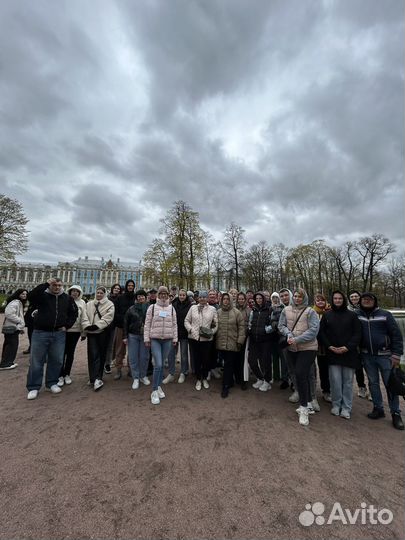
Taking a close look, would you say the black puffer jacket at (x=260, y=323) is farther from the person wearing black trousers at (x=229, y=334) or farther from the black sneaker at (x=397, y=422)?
the black sneaker at (x=397, y=422)

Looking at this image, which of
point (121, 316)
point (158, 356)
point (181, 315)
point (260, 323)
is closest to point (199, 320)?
point (181, 315)

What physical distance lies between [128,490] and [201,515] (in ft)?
2.51

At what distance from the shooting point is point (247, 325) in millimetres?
5176

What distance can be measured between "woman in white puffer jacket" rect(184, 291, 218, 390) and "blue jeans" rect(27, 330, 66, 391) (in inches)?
101

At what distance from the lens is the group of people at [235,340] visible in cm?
395

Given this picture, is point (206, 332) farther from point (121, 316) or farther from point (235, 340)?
point (121, 316)

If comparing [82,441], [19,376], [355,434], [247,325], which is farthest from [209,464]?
[19,376]

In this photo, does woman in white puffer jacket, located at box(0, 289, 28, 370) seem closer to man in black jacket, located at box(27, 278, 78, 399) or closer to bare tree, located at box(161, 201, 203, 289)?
man in black jacket, located at box(27, 278, 78, 399)

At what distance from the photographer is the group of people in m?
3.95

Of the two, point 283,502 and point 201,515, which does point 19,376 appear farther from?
point 283,502

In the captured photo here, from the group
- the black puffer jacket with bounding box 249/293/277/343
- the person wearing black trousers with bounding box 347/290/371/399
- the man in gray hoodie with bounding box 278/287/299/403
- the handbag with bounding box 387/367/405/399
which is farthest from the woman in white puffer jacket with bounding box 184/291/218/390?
the handbag with bounding box 387/367/405/399

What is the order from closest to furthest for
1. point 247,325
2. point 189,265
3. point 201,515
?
point 201,515
point 247,325
point 189,265

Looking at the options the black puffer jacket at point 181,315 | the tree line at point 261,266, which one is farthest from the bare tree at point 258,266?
the black puffer jacket at point 181,315

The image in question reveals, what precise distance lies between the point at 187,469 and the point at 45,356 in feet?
11.6
